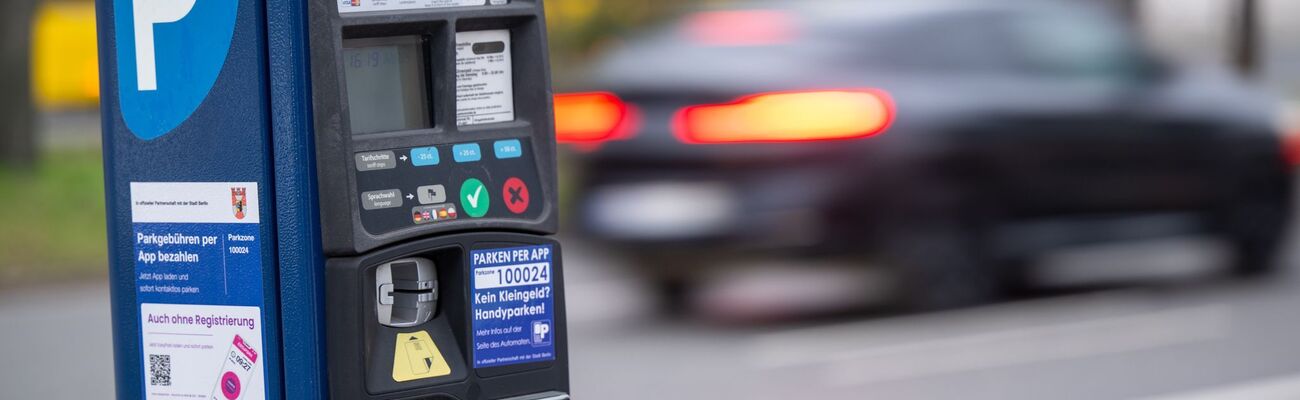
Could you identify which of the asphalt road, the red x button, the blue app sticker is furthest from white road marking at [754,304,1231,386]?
the blue app sticker

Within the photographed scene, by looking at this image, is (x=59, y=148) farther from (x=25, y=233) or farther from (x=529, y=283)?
(x=529, y=283)

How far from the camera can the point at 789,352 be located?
23.5ft

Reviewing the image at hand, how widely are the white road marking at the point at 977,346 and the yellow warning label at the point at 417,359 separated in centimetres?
398

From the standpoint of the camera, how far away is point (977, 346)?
7.25 m

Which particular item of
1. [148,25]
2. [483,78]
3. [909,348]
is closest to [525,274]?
[483,78]

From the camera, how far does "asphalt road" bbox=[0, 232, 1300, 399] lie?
254 inches

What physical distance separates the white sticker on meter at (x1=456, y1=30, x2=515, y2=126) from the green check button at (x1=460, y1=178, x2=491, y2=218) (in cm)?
10

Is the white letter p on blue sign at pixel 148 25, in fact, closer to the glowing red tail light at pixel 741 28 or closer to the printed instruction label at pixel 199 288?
the printed instruction label at pixel 199 288

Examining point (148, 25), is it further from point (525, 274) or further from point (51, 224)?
point (51, 224)

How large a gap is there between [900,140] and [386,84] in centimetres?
504

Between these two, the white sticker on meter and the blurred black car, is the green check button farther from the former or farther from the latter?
the blurred black car

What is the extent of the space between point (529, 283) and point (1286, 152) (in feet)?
24.1

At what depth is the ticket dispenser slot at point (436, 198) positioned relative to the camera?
257 centimetres

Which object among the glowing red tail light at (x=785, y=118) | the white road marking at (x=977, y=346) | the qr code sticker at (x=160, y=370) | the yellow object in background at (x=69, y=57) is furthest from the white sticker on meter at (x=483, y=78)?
the yellow object in background at (x=69, y=57)
